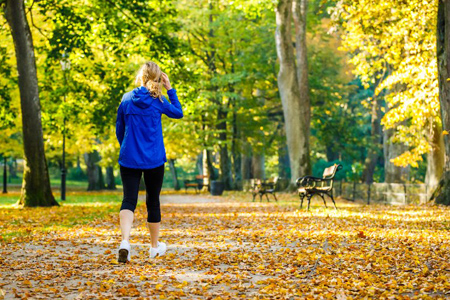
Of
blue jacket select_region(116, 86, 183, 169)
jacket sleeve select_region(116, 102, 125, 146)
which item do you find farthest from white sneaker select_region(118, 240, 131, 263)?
jacket sleeve select_region(116, 102, 125, 146)

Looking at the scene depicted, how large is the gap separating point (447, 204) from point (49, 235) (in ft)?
31.0

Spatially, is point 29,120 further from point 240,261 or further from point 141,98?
point 240,261

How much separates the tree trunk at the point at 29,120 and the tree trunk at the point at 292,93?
37.5ft

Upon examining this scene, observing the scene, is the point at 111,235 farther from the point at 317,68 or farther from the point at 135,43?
the point at 317,68

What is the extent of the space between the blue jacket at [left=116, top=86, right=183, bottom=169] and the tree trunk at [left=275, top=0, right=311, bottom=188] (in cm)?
1931

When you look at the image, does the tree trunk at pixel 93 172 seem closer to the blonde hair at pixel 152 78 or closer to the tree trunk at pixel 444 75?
the tree trunk at pixel 444 75

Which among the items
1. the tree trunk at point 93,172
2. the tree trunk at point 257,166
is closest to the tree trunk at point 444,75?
the tree trunk at point 257,166

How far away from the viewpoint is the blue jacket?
691 centimetres

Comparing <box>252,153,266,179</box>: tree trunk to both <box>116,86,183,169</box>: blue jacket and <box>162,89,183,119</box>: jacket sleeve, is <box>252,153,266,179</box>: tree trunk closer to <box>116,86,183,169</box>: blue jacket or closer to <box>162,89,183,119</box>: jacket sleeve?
<box>162,89,183,119</box>: jacket sleeve

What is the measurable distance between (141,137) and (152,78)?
26.2 inches

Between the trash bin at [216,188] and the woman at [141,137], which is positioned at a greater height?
the woman at [141,137]

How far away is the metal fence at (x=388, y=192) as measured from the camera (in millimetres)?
19359

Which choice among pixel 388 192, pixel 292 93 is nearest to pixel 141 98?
pixel 388 192

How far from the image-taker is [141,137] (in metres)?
6.95
